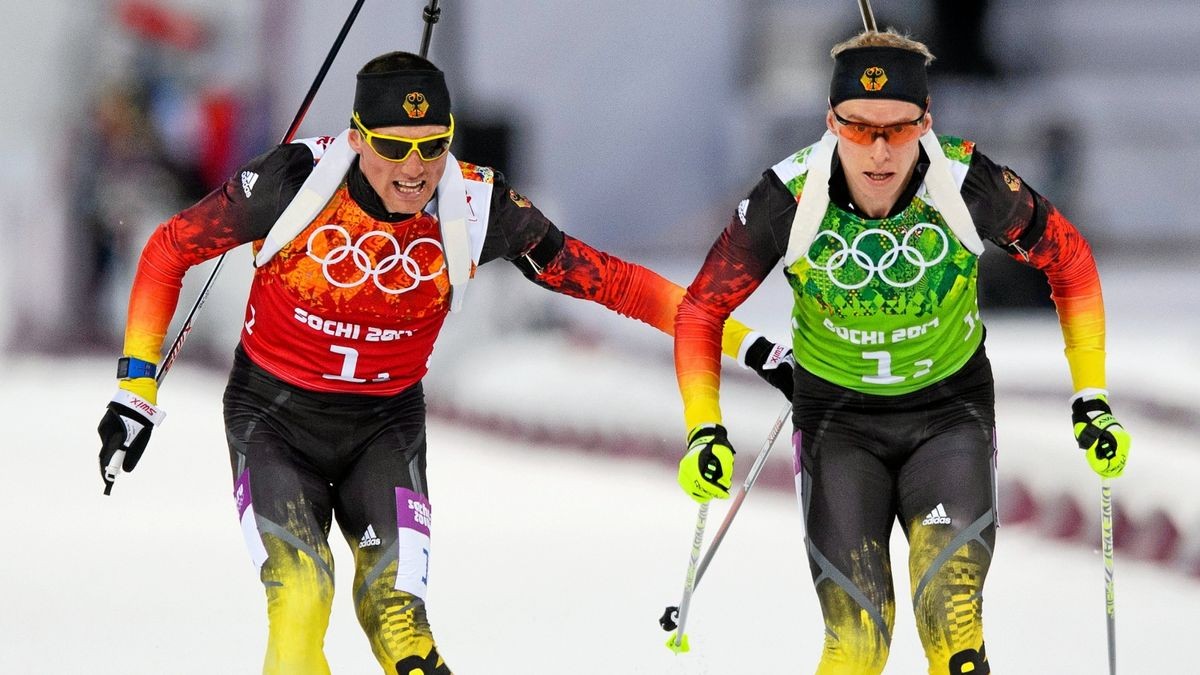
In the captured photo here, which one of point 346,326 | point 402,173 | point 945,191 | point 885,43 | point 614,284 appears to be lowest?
point 346,326

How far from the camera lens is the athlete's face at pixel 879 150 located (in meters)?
4.20

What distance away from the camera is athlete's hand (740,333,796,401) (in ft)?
15.8

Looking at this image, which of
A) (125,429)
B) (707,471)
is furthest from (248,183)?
(707,471)

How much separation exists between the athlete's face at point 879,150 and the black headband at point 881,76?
20mm

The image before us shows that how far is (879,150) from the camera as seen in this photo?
418cm

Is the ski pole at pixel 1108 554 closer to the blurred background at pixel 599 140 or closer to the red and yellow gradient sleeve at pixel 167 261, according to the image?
the red and yellow gradient sleeve at pixel 167 261

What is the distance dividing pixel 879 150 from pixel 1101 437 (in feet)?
3.12

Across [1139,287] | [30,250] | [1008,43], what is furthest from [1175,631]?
[1008,43]

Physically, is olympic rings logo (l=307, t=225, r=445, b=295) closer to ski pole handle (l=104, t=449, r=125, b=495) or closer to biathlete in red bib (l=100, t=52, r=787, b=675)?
biathlete in red bib (l=100, t=52, r=787, b=675)

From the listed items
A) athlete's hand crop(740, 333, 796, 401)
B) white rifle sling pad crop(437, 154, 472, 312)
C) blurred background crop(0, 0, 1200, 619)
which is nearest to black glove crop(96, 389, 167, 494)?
white rifle sling pad crop(437, 154, 472, 312)

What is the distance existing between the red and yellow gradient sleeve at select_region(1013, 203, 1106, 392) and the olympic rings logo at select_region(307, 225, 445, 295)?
1.51 meters

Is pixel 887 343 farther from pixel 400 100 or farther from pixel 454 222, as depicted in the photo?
pixel 400 100

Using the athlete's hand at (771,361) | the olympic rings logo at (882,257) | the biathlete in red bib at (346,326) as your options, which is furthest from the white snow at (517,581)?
the olympic rings logo at (882,257)

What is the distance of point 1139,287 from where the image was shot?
12.6 metres
